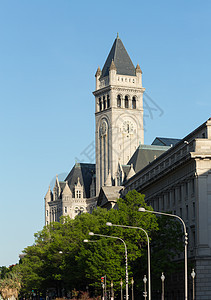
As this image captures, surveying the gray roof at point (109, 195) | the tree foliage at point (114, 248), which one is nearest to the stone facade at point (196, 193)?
the tree foliage at point (114, 248)

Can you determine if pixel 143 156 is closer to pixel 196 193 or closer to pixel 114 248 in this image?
pixel 196 193

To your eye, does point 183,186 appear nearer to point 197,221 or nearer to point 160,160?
point 197,221

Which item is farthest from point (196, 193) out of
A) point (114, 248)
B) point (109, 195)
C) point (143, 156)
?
point (143, 156)

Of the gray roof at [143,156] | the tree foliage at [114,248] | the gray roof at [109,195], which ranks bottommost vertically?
the tree foliage at [114,248]

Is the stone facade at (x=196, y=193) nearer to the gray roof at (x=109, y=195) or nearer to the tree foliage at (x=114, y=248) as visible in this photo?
the tree foliage at (x=114, y=248)

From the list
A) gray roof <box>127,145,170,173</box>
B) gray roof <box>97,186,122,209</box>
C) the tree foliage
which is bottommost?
the tree foliage

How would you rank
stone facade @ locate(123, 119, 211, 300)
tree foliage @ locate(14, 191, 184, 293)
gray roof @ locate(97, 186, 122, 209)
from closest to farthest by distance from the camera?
1. stone facade @ locate(123, 119, 211, 300)
2. tree foliage @ locate(14, 191, 184, 293)
3. gray roof @ locate(97, 186, 122, 209)

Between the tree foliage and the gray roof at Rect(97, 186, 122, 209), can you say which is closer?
the tree foliage

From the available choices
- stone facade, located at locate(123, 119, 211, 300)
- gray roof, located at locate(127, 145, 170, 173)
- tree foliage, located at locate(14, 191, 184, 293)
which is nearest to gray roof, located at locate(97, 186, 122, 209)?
gray roof, located at locate(127, 145, 170, 173)

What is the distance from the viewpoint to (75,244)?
10538 centimetres

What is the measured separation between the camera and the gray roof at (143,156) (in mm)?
187250

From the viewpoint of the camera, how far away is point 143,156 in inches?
7441

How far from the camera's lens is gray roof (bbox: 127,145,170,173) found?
18725 centimetres

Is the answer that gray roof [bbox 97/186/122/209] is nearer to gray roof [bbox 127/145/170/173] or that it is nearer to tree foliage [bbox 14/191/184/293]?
gray roof [bbox 127/145/170/173]
